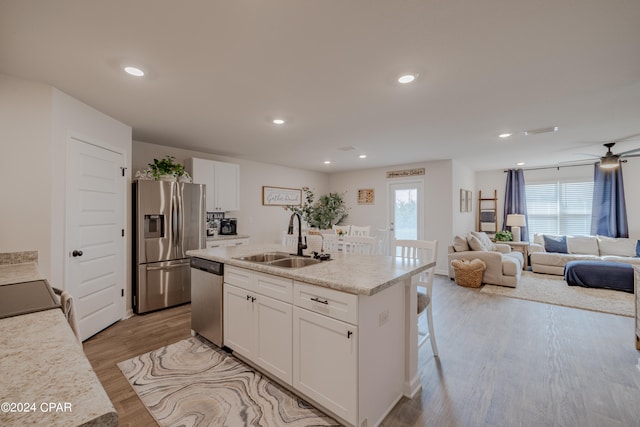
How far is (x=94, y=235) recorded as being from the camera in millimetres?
2982

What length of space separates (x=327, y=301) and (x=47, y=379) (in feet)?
4.19

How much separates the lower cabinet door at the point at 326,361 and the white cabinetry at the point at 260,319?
0.35 feet

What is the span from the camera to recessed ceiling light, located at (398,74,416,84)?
219cm

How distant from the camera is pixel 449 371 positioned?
2.34m

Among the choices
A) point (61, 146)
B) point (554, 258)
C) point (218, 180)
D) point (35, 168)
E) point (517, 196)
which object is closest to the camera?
point (35, 168)

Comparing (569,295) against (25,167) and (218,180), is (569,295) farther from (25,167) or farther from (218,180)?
(25,167)

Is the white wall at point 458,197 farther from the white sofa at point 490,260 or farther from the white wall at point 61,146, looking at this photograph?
the white wall at point 61,146

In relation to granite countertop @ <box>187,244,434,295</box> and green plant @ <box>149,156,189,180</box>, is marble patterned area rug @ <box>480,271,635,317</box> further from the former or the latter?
green plant @ <box>149,156,189,180</box>

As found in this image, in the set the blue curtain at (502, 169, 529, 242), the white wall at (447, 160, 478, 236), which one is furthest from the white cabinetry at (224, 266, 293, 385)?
Answer: the blue curtain at (502, 169, 529, 242)

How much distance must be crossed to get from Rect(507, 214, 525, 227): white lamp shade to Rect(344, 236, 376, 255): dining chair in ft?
17.9

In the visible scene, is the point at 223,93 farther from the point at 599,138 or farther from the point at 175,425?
the point at 599,138

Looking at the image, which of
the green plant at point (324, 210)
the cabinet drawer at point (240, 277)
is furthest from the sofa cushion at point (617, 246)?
the cabinet drawer at point (240, 277)

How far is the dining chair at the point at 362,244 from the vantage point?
3076 millimetres

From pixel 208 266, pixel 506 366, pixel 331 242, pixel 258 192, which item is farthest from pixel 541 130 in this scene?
pixel 258 192
